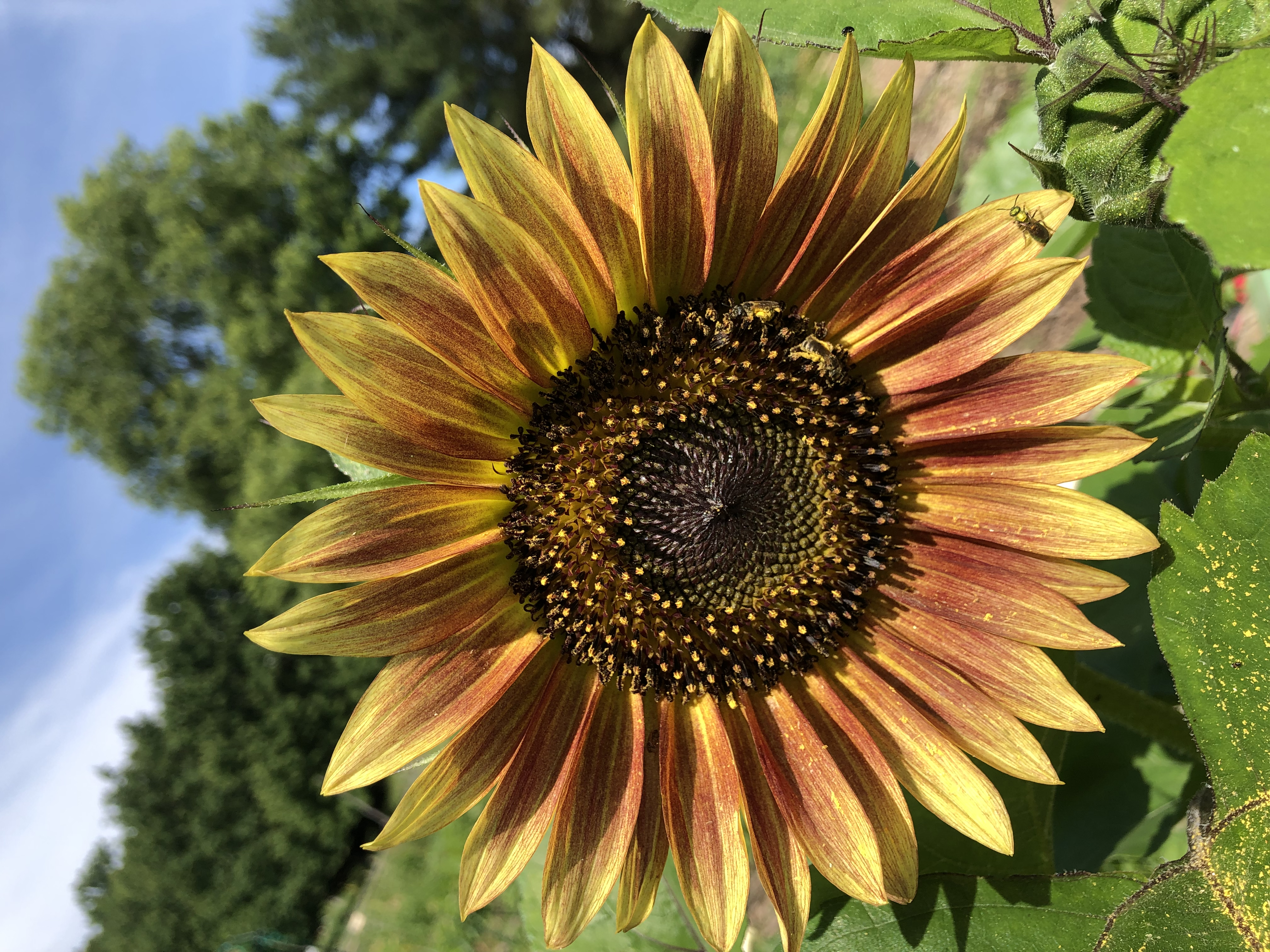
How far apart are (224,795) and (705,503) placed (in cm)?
2003

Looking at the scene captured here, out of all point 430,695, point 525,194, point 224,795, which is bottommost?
point 430,695

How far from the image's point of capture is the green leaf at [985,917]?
1.20 m

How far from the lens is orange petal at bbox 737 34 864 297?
1142 millimetres

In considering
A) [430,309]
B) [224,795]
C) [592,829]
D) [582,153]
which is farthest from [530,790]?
[224,795]

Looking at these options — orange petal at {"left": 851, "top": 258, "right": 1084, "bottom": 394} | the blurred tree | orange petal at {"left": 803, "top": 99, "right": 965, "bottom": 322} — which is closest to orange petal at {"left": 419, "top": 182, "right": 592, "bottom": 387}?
orange petal at {"left": 803, "top": 99, "right": 965, "bottom": 322}

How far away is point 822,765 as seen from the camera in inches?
57.5

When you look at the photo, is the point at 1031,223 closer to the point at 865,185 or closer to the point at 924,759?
the point at 865,185

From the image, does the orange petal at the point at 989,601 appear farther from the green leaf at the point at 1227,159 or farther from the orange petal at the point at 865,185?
the green leaf at the point at 1227,159

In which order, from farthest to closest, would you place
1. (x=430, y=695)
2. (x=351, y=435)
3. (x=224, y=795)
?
(x=224, y=795) < (x=430, y=695) < (x=351, y=435)

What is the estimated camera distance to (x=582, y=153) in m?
1.17

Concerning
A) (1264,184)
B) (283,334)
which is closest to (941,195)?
(1264,184)

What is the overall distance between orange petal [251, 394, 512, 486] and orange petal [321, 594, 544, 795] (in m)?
0.28

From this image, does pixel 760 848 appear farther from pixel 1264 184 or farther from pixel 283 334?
pixel 283 334

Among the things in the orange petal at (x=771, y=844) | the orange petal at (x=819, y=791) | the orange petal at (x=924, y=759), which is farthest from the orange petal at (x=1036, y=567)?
the orange petal at (x=771, y=844)
